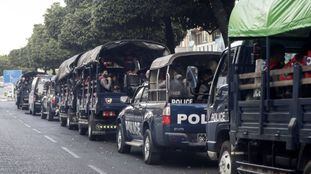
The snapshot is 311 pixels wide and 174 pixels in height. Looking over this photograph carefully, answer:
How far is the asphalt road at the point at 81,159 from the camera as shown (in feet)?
40.3

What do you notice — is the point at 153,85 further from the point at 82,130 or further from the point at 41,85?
the point at 41,85

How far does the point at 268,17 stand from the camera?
8133 mm

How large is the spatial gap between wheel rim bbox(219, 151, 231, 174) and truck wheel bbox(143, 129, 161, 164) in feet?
10.0

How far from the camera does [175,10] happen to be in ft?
67.6

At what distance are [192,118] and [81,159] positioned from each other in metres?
3.28

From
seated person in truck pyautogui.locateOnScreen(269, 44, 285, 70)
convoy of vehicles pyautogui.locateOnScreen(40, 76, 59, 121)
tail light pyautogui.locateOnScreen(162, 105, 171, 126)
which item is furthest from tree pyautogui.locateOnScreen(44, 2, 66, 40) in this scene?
seated person in truck pyautogui.locateOnScreen(269, 44, 285, 70)

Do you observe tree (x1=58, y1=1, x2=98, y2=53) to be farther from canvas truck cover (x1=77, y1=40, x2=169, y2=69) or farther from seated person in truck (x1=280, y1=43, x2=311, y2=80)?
seated person in truck (x1=280, y1=43, x2=311, y2=80)

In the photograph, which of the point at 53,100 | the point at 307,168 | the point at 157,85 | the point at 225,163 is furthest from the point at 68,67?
the point at 307,168

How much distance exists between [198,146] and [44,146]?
6439 millimetres

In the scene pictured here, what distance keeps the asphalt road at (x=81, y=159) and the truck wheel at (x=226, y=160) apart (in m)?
2.15

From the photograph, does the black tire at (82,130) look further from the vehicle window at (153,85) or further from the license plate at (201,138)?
the license plate at (201,138)

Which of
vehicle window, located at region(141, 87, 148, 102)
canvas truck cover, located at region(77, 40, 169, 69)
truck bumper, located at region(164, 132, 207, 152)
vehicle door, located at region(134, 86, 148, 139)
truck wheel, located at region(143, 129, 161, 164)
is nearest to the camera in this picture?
truck bumper, located at region(164, 132, 207, 152)

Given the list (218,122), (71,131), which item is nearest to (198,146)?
(218,122)

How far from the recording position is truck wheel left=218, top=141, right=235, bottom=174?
9609mm
